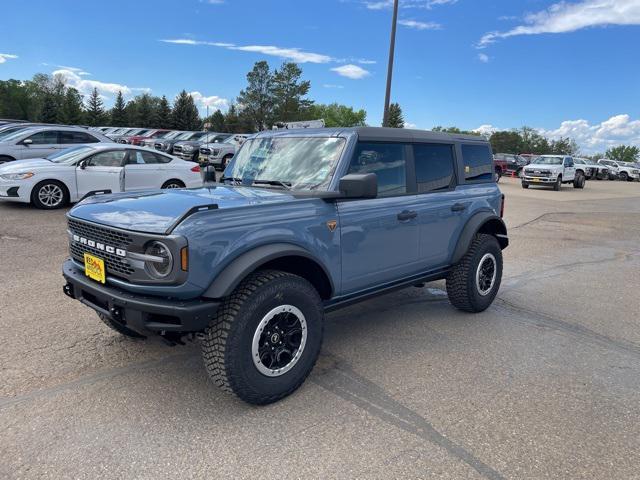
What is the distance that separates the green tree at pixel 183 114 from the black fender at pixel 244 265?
73827 millimetres

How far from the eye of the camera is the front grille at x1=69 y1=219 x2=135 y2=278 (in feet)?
9.62

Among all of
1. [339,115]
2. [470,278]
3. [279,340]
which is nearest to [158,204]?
[279,340]

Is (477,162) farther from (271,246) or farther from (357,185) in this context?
(271,246)

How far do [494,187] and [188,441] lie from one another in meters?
4.19

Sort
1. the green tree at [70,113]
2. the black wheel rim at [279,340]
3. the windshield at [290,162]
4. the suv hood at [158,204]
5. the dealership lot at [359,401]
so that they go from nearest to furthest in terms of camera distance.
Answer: the dealership lot at [359,401]
the suv hood at [158,204]
the black wheel rim at [279,340]
the windshield at [290,162]
the green tree at [70,113]

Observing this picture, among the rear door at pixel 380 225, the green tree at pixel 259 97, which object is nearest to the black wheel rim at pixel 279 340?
the rear door at pixel 380 225

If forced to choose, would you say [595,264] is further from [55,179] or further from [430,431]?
[55,179]

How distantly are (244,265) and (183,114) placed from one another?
247 ft

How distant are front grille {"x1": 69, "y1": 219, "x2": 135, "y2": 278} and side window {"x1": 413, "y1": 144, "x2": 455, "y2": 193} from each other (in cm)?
258

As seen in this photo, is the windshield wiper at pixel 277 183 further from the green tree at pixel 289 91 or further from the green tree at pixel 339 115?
the green tree at pixel 339 115

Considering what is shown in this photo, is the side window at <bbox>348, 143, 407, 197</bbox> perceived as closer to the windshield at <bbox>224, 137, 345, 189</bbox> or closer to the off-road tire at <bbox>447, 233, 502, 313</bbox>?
the windshield at <bbox>224, 137, 345, 189</bbox>

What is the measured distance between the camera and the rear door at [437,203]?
437 centimetres

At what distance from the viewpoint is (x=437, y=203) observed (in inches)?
176

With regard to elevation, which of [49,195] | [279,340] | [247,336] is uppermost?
[247,336]
